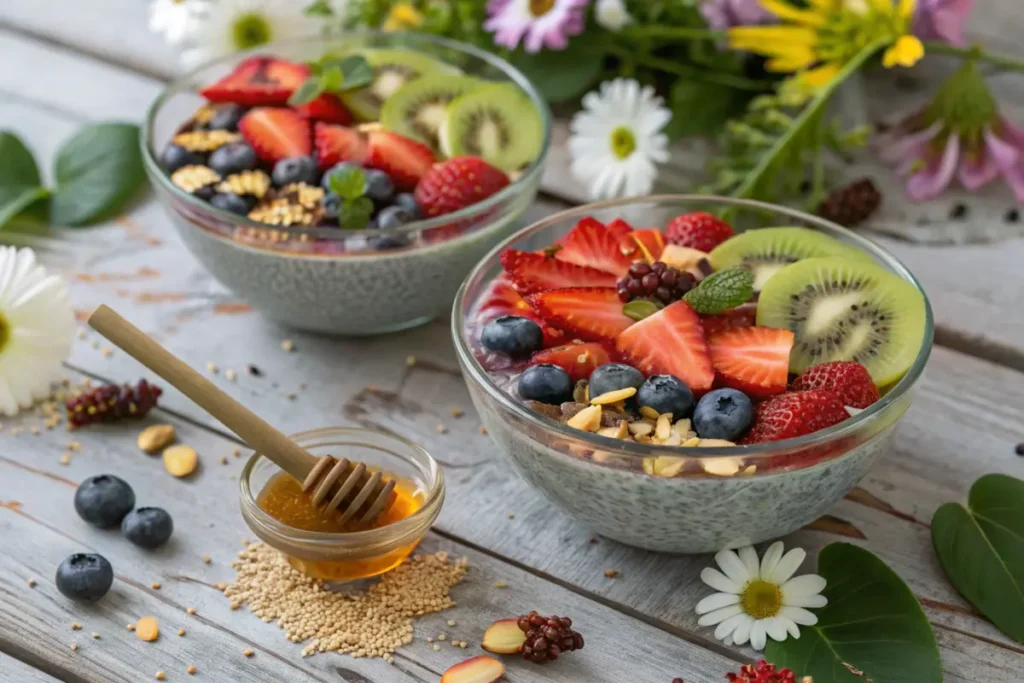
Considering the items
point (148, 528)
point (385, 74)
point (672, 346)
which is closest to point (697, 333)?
point (672, 346)

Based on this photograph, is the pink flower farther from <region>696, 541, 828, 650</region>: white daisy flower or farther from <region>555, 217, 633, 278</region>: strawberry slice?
<region>696, 541, 828, 650</region>: white daisy flower

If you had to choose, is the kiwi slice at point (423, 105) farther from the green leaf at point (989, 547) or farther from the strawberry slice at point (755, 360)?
the green leaf at point (989, 547)

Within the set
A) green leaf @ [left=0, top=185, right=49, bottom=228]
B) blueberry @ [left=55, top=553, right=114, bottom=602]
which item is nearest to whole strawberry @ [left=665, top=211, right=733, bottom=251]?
blueberry @ [left=55, top=553, right=114, bottom=602]

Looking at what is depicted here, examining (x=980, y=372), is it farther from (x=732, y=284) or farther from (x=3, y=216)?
(x=3, y=216)

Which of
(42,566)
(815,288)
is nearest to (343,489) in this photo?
(42,566)

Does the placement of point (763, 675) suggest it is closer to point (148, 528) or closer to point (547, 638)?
point (547, 638)

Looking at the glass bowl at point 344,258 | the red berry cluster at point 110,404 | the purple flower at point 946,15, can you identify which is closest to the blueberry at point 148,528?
the red berry cluster at point 110,404

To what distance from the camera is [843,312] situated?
1575mm

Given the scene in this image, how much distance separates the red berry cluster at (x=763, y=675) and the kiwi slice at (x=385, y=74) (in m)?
1.14

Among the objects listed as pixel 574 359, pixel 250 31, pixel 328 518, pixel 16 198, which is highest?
pixel 574 359

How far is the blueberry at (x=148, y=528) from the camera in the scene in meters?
1.62

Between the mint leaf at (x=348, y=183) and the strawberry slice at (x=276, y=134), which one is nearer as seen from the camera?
the mint leaf at (x=348, y=183)

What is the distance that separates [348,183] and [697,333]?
61cm

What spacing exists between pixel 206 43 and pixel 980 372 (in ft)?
→ 5.07
